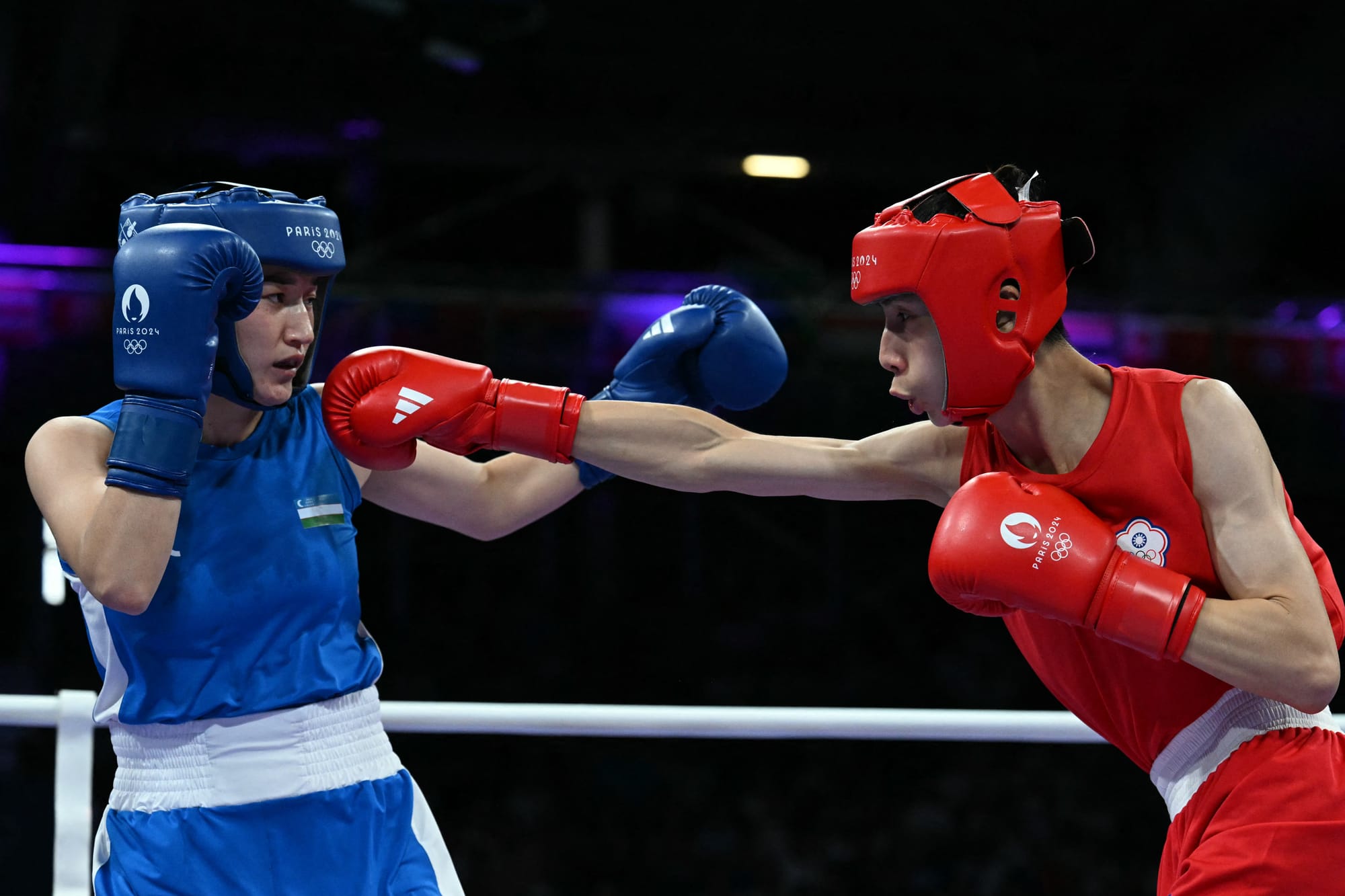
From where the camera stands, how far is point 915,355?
1.80 m

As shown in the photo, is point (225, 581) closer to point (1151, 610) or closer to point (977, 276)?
point (977, 276)

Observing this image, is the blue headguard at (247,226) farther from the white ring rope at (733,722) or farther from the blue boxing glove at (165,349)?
the white ring rope at (733,722)

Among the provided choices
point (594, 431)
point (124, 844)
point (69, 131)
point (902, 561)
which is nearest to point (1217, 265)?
point (902, 561)

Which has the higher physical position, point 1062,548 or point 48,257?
point 48,257

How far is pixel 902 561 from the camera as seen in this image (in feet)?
28.6

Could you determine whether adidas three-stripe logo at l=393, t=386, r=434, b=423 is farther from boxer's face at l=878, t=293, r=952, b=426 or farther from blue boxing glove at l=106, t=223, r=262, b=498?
boxer's face at l=878, t=293, r=952, b=426

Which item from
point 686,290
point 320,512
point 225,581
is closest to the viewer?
point 225,581

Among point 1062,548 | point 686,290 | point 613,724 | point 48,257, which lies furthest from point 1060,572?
point 48,257

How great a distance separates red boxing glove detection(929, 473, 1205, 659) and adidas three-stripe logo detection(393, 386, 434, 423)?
754 mm

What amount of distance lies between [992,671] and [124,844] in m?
7.30

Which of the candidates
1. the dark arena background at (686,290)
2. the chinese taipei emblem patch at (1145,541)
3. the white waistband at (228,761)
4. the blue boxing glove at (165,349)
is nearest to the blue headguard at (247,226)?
the blue boxing glove at (165,349)

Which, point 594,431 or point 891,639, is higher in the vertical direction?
point 594,431

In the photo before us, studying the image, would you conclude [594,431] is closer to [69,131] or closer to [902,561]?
[902,561]

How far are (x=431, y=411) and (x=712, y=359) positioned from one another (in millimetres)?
591
